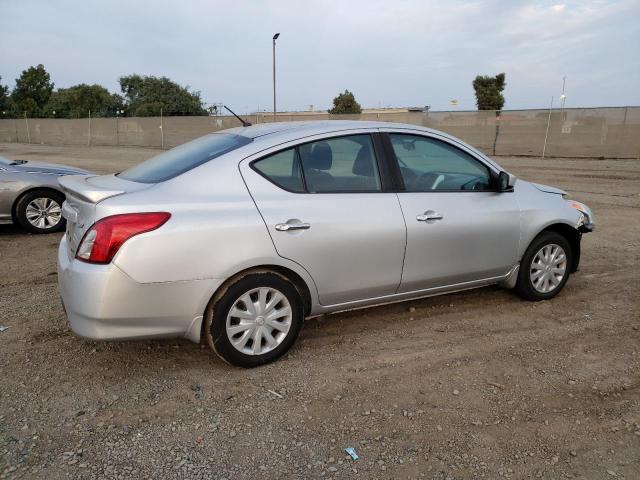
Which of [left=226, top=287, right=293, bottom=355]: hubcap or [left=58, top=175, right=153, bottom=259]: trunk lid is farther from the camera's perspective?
[left=226, top=287, right=293, bottom=355]: hubcap

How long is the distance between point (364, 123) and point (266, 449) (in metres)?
2.41

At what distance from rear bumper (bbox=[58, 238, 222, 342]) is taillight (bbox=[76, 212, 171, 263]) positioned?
69 mm

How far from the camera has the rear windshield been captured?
336 centimetres

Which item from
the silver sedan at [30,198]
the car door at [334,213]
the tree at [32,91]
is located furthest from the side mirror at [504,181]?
the tree at [32,91]

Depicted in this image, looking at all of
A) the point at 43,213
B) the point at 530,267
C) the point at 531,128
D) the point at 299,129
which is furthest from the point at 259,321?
the point at 531,128

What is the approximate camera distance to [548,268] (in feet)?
15.1

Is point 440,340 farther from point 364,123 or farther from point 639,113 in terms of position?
point 639,113

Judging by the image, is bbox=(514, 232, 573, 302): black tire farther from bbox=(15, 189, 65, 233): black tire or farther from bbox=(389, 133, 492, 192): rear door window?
bbox=(15, 189, 65, 233): black tire

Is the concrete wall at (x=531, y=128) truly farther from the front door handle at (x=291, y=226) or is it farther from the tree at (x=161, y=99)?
the tree at (x=161, y=99)

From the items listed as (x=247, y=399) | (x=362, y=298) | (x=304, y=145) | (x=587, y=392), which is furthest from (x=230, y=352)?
(x=587, y=392)

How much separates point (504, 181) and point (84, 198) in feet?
10.2

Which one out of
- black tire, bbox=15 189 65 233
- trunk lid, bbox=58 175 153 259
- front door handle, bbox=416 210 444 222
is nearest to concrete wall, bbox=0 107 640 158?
black tire, bbox=15 189 65 233

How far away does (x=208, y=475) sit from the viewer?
2.45 m

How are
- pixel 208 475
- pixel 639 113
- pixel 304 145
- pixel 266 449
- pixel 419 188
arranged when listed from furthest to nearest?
1. pixel 639 113
2. pixel 419 188
3. pixel 304 145
4. pixel 266 449
5. pixel 208 475
